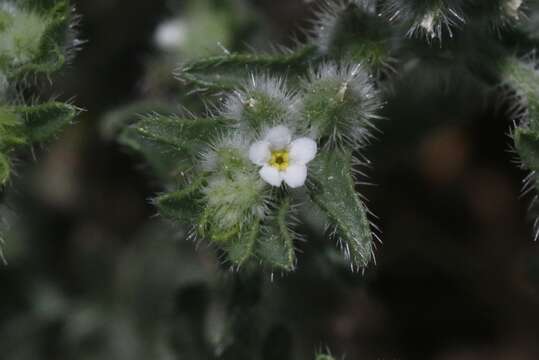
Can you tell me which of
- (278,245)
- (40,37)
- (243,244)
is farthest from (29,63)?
(278,245)

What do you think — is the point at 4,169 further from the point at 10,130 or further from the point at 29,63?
the point at 29,63

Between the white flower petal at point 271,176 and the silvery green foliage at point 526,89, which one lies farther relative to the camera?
the silvery green foliage at point 526,89

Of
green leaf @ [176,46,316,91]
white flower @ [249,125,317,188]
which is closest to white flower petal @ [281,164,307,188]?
white flower @ [249,125,317,188]

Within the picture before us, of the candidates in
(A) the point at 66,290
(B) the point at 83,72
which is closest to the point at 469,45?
(B) the point at 83,72

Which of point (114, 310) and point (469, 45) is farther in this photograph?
point (114, 310)

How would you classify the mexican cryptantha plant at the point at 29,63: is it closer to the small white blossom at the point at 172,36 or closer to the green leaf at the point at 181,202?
the green leaf at the point at 181,202

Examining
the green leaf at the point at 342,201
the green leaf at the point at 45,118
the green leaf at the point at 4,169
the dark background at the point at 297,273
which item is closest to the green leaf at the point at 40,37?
the green leaf at the point at 45,118

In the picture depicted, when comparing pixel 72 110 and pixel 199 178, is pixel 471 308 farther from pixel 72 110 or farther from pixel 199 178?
pixel 72 110
